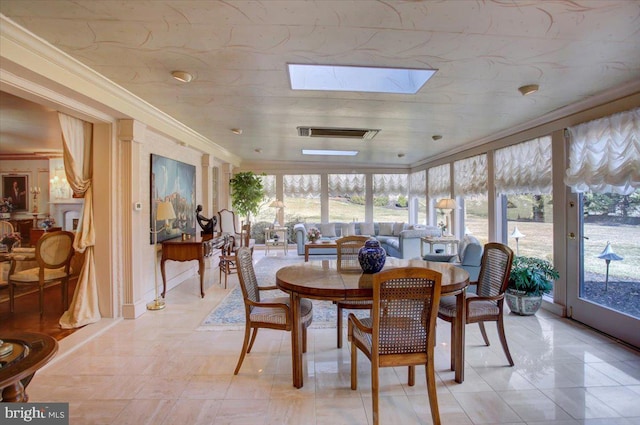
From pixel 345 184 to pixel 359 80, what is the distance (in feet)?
19.0

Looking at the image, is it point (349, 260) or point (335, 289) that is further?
point (349, 260)

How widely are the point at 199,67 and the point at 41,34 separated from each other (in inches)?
37.4

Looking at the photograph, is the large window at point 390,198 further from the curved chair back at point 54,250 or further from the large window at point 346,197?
the curved chair back at point 54,250

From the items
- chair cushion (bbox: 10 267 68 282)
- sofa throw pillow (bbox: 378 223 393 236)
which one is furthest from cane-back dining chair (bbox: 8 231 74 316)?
sofa throw pillow (bbox: 378 223 393 236)

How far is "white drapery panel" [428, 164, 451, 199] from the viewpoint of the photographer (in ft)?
21.0

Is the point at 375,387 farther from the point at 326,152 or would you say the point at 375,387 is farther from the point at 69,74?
the point at 326,152

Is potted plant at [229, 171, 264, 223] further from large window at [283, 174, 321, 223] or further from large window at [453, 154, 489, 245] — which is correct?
large window at [453, 154, 489, 245]

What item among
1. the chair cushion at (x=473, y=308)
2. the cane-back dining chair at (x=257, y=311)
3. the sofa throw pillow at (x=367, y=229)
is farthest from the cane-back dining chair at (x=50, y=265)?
the sofa throw pillow at (x=367, y=229)

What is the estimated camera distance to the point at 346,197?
865cm

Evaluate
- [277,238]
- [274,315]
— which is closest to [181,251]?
[274,315]

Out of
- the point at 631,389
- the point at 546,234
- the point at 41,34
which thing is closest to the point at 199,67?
the point at 41,34

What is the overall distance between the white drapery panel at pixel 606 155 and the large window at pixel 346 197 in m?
5.49

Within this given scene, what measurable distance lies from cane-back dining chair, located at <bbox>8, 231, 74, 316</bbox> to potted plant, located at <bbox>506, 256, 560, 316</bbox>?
17.4 ft

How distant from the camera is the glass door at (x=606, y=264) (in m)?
2.87
